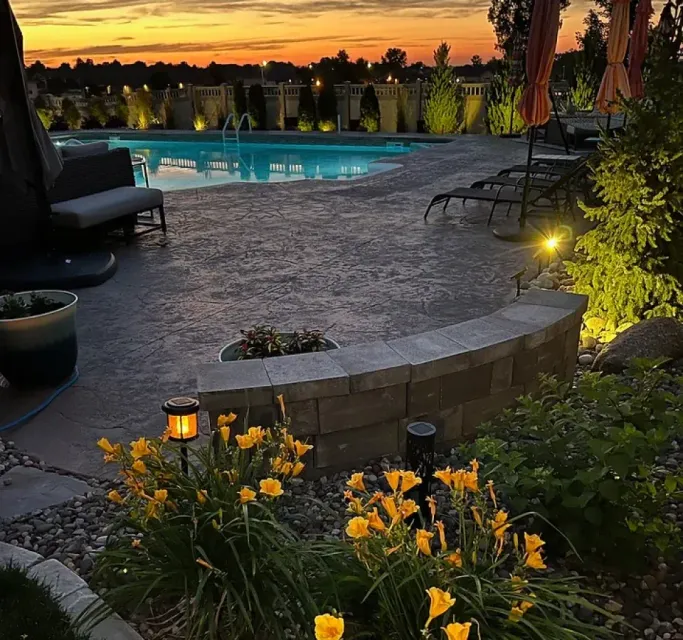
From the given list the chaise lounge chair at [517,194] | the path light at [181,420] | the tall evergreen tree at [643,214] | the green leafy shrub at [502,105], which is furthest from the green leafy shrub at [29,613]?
the green leafy shrub at [502,105]

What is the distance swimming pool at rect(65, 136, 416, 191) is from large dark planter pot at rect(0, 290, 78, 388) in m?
8.10

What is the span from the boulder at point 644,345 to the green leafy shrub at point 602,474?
138 cm

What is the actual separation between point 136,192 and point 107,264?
1.34 meters

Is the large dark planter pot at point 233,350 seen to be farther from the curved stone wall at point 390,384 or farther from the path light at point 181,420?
the path light at point 181,420

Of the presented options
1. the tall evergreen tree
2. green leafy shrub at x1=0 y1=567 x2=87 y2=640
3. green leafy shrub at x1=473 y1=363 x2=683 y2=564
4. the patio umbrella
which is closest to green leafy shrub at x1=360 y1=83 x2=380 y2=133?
the patio umbrella

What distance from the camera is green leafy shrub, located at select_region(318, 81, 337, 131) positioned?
61.0 feet

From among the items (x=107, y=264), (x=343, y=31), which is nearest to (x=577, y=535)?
(x=107, y=264)

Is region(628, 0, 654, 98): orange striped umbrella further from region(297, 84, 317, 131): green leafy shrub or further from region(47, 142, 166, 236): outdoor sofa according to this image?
region(297, 84, 317, 131): green leafy shrub

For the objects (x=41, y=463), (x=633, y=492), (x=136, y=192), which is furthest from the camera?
(x=136, y=192)

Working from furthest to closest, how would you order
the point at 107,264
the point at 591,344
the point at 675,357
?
the point at 107,264 < the point at 591,344 < the point at 675,357

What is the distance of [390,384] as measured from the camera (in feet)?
9.18

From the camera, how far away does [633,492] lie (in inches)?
80.1

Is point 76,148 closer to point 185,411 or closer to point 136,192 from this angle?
point 136,192

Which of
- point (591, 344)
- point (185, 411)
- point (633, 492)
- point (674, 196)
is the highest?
point (674, 196)
